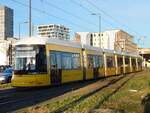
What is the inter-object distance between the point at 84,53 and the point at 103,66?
755 cm

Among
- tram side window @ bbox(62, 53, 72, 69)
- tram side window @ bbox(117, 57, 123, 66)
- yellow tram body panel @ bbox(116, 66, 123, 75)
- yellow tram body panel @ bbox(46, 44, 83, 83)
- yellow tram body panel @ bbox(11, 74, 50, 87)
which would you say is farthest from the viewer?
tram side window @ bbox(117, 57, 123, 66)

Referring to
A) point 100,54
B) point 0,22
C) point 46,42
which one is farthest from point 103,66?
point 0,22

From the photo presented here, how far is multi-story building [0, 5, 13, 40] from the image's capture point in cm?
9094

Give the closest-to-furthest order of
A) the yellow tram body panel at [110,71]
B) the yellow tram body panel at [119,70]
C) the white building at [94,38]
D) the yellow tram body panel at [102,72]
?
the yellow tram body panel at [102,72] → the yellow tram body panel at [110,71] → the yellow tram body panel at [119,70] → the white building at [94,38]

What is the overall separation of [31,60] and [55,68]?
2.37 meters

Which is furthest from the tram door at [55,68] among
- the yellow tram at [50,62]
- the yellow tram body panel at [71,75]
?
the yellow tram body panel at [71,75]

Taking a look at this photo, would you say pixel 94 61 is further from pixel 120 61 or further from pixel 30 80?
pixel 120 61

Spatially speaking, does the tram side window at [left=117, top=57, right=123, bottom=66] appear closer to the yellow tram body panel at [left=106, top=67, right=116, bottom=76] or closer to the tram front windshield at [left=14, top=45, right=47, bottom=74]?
the yellow tram body panel at [left=106, top=67, right=116, bottom=76]

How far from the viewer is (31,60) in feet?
86.6

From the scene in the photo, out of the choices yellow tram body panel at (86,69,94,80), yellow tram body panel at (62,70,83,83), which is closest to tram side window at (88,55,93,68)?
yellow tram body panel at (86,69,94,80)

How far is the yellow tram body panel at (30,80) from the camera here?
1024 inches

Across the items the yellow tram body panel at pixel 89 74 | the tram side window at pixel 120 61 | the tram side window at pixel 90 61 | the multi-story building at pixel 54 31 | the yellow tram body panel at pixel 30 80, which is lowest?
the yellow tram body panel at pixel 30 80

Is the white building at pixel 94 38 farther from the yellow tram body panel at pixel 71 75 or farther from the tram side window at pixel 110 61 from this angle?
the yellow tram body panel at pixel 71 75

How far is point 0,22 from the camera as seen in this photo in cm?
9169
